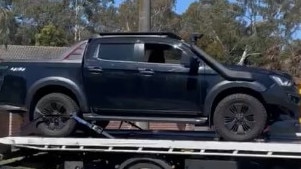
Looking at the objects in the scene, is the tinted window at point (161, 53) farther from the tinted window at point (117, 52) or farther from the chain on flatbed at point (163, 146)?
the chain on flatbed at point (163, 146)

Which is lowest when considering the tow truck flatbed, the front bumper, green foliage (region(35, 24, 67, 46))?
green foliage (region(35, 24, 67, 46))

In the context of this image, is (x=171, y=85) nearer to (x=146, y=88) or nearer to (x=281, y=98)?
(x=146, y=88)

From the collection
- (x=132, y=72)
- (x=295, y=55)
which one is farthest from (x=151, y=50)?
(x=295, y=55)

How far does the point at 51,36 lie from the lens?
199 ft

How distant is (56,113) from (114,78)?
1.09m

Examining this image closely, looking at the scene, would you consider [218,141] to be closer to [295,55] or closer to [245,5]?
[295,55]

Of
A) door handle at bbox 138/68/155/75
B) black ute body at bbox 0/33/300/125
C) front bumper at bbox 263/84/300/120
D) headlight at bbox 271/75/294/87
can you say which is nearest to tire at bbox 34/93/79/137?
black ute body at bbox 0/33/300/125

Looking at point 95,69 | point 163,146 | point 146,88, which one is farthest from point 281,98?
point 95,69

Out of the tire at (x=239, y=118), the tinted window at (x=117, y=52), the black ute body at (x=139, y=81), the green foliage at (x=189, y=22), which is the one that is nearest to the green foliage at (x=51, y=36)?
the green foliage at (x=189, y=22)

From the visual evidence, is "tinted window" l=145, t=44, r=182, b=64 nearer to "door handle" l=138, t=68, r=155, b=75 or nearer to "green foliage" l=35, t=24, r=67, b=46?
"door handle" l=138, t=68, r=155, b=75

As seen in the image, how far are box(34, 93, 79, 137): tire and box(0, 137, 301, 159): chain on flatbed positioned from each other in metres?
0.30

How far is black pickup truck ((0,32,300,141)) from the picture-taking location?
9.34 m

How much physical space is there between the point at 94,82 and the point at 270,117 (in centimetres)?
273

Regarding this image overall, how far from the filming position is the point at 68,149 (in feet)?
31.4
